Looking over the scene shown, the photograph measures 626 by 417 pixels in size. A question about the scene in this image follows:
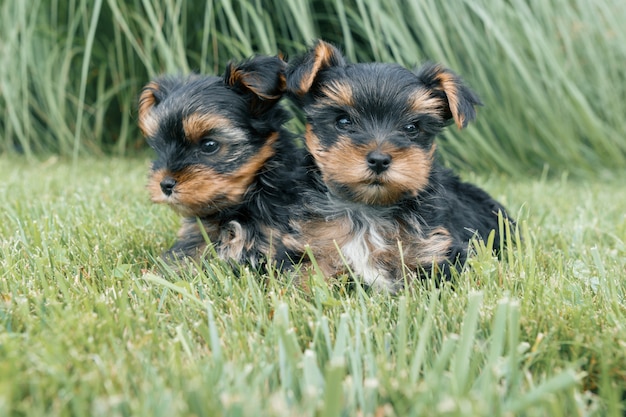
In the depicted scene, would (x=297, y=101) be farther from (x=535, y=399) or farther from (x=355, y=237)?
(x=535, y=399)

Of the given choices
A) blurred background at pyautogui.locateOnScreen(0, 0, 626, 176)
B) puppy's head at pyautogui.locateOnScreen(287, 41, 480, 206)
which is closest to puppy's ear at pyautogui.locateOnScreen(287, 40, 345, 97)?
puppy's head at pyautogui.locateOnScreen(287, 41, 480, 206)

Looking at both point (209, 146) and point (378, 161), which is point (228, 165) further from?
point (378, 161)

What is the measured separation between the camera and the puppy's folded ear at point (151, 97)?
3187mm

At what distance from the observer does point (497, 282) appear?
2609 millimetres

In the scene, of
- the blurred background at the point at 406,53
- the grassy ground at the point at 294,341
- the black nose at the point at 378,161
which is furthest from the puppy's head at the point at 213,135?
the blurred background at the point at 406,53

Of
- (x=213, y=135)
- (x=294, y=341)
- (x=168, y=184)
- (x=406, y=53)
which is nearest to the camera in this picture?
(x=294, y=341)

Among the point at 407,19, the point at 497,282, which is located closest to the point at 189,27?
the point at 407,19

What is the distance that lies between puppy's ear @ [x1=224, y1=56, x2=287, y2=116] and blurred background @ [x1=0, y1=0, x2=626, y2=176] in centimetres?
218

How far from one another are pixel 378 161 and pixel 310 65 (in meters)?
0.62

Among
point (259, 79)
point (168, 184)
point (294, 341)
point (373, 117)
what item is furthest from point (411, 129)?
point (294, 341)

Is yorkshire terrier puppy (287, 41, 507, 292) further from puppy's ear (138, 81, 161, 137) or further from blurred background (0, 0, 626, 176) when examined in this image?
blurred background (0, 0, 626, 176)

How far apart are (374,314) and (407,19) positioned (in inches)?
170

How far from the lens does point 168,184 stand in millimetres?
2920

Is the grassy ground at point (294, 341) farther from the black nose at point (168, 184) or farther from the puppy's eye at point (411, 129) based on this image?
the puppy's eye at point (411, 129)
